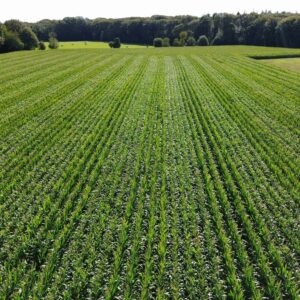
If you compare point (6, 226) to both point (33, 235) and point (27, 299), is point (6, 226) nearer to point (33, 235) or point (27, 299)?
point (33, 235)

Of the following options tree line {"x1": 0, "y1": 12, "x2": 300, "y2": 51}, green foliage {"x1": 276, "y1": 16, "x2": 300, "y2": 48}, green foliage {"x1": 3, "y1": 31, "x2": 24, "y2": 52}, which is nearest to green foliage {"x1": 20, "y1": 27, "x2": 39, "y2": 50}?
tree line {"x1": 0, "y1": 12, "x2": 300, "y2": 51}

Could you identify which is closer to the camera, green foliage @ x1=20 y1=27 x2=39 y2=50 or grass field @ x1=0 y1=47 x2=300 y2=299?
grass field @ x1=0 y1=47 x2=300 y2=299

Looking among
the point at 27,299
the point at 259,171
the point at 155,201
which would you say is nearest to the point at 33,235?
the point at 27,299

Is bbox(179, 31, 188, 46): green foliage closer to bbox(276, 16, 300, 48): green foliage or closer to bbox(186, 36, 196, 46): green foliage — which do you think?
bbox(186, 36, 196, 46): green foliage

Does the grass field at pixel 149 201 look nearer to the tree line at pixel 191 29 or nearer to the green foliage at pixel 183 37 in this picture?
the tree line at pixel 191 29

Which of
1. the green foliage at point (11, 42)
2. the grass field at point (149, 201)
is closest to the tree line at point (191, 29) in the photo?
the green foliage at point (11, 42)
